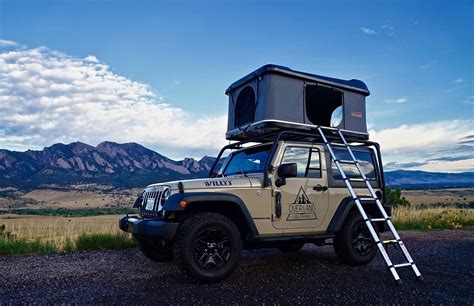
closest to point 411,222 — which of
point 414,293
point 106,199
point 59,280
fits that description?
point 414,293

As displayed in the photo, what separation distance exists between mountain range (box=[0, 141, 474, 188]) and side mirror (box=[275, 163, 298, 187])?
224 feet

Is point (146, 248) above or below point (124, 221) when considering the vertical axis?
below

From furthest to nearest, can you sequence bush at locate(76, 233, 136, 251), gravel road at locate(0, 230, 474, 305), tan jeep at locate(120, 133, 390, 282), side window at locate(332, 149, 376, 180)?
bush at locate(76, 233, 136, 251) < side window at locate(332, 149, 376, 180) < tan jeep at locate(120, 133, 390, 282) < gravel road at locate(0, 230, 474, 305)

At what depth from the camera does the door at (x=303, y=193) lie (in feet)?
19.9

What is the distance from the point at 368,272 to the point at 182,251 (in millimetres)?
2945

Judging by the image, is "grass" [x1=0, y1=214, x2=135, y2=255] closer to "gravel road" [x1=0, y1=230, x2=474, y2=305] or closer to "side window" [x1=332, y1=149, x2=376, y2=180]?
"gravel road" [x1=0, y1=230, x2=474, y2=305]

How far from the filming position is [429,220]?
1457 centimetres

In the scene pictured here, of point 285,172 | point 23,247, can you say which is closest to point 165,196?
point 285,172

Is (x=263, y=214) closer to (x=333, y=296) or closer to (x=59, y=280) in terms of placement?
(x=333, y=296)

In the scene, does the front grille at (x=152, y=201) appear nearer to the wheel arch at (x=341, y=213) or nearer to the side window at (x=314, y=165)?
the side window at (x=314, y=165)

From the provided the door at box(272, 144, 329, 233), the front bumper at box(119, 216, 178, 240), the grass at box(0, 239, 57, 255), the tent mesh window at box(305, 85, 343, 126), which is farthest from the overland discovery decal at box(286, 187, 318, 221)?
the grass at box(0, 239, 57, 255)

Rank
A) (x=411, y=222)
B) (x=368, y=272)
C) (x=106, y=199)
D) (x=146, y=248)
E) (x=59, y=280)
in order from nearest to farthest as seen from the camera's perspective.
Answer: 1. (x=59, y=280)
2. (x=368, y=272)
3. (x=146, y=248)
4. (x=411, y=222)
5. (x=106, y=199)

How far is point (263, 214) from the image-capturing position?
19.2 feet

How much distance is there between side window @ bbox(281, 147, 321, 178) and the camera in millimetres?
6414
